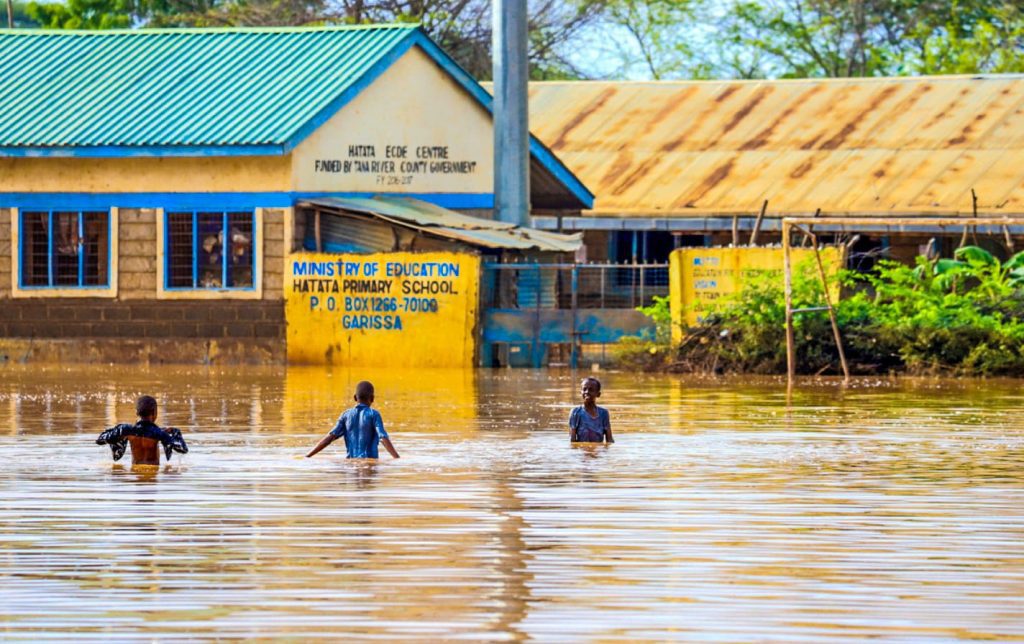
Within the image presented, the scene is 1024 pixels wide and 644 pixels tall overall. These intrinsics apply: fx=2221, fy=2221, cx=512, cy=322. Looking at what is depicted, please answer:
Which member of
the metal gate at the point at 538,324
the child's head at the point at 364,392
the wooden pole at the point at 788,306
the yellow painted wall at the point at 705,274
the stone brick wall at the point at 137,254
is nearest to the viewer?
the child's head at the point at 364,392

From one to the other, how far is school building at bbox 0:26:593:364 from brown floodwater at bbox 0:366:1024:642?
942cm

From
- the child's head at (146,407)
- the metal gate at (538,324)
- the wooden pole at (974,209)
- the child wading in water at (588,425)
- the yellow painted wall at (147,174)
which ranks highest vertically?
the yellow painted wall at (147,174)

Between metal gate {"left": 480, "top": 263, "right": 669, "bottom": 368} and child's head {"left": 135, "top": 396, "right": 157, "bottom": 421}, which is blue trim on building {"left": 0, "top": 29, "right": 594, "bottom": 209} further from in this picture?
child's head {"left": 135, "top": 396, "right": 157, "bottom": 421}

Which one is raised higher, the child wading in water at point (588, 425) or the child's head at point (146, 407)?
the child's head at point (146, 407)

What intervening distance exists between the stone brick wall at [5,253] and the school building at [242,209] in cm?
2

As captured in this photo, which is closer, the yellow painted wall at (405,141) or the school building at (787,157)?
the yellow painted wall at (405,141)

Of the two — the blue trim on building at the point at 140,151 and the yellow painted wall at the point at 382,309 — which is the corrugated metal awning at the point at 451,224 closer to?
the yellow painted wall at the point at 382,309

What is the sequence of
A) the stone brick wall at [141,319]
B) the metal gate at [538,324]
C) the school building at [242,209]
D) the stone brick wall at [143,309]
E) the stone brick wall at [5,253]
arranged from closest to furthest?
the metal gate at [538,324], the school building at [242,209], the stone brick wall at [143,309], the stone brick wall at [141,319], the stone brick wall at [5,253]

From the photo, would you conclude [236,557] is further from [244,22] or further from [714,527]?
[244,22]

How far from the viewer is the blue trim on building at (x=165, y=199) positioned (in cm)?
3128

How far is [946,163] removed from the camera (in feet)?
118

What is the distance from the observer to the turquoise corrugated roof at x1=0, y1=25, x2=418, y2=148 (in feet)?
102

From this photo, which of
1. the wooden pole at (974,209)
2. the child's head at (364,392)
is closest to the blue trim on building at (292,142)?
the wooden pole at (974,209)

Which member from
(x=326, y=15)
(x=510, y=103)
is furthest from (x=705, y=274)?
(x=326, y=15)
